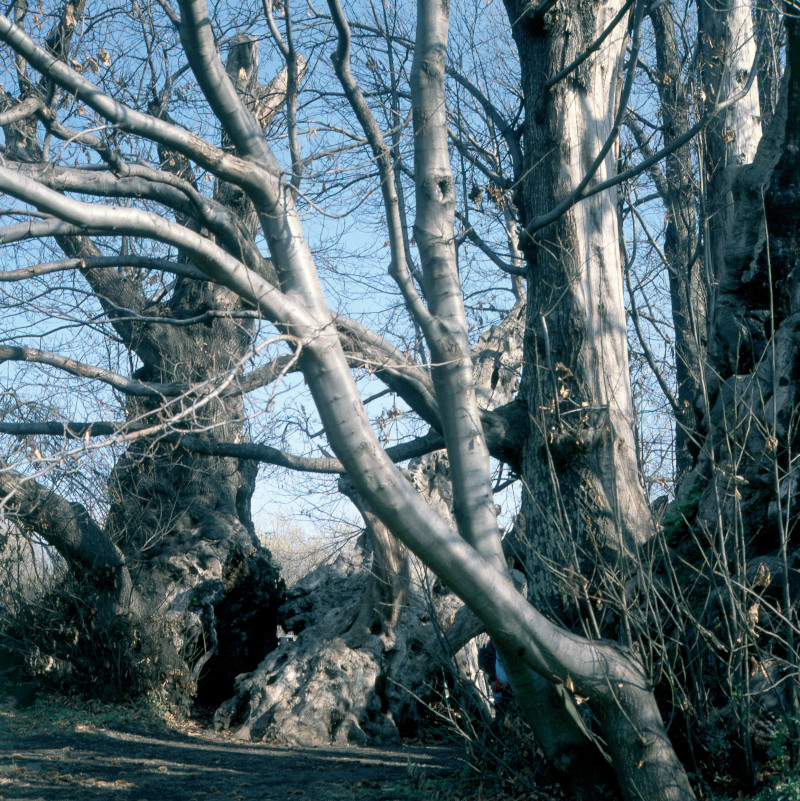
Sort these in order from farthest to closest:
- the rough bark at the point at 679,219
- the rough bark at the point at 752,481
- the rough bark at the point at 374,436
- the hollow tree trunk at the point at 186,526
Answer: the hollow tree trunk at the point at 186,526 < the rough bark at the point at 679,219 < the rough bark at the point at 752,481 < the rough bark at the point at 374,436

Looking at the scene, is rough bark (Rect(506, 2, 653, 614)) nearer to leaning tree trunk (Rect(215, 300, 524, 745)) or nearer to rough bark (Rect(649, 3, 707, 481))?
rough bark (Rect(649, 3, 707, 481))

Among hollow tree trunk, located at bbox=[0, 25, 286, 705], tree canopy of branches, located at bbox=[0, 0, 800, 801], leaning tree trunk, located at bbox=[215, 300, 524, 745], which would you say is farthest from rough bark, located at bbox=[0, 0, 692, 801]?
hollow tree trunk, located at bbox=[0, 25, 286, 705]

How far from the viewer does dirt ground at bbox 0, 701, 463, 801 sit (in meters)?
6.25

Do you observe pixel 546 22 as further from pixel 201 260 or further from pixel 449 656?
pixel 449 656

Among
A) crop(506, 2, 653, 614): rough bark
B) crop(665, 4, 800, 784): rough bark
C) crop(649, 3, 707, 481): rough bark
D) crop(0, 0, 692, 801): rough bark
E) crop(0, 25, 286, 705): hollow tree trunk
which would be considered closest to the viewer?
crop(0, 0, 692, 801): rough bark

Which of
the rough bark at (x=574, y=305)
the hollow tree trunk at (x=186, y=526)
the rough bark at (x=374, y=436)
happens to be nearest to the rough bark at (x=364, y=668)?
the hollow tree trunk at (x=186, y=526)

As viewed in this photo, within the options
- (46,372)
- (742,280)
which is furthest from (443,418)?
(46,372)

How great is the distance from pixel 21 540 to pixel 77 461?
300 inches

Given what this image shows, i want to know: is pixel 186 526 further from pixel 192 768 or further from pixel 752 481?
pixel 752 481

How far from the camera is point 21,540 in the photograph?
34.7ft

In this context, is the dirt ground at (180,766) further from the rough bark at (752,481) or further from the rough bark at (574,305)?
the rough bark at (752,481)

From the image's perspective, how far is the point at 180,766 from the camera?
752cm

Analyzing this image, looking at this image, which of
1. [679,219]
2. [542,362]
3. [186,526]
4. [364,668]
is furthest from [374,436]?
[186,526]

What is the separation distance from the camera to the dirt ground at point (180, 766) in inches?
246
